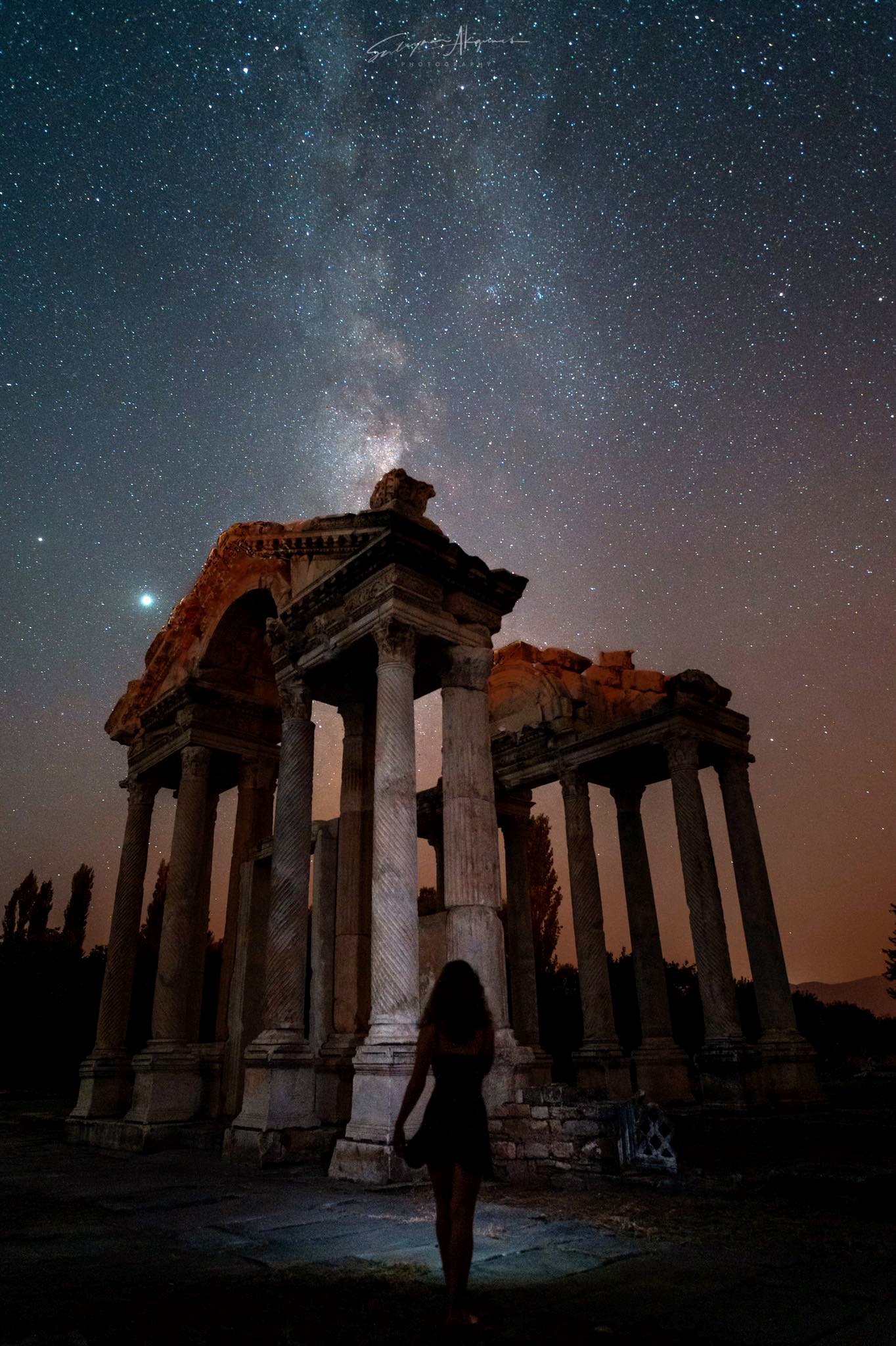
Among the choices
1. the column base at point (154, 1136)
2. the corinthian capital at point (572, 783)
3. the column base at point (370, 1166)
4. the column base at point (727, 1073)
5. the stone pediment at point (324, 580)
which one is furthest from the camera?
the corinthian capital at point (572, 783)

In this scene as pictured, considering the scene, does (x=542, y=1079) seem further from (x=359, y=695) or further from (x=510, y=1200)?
(x=510, y=1200)

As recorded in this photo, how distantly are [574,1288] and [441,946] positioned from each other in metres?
7.43

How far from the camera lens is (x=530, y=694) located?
24.7 metres

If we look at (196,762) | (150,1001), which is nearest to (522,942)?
(196,762)

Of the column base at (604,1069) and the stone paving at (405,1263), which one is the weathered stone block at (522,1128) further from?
the column base at (604,1069)

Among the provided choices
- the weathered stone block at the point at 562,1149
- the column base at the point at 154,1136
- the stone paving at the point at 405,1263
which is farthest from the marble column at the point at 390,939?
the column base at the point at 154,1136

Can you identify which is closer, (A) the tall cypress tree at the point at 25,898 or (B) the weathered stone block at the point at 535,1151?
(B) the weathered stone block at the point at 535,1151

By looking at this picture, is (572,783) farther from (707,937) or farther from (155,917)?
(155,917)

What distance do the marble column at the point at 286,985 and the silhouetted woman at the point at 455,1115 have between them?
322 inches

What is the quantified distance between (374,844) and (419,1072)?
24.6ft

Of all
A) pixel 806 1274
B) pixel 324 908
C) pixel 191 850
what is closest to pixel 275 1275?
pixel 806 1274

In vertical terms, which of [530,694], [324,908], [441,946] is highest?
[530,694]

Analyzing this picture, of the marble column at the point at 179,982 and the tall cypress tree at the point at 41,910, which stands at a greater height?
the tall cypress tree at the point at 41,910

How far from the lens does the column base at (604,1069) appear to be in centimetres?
2009
